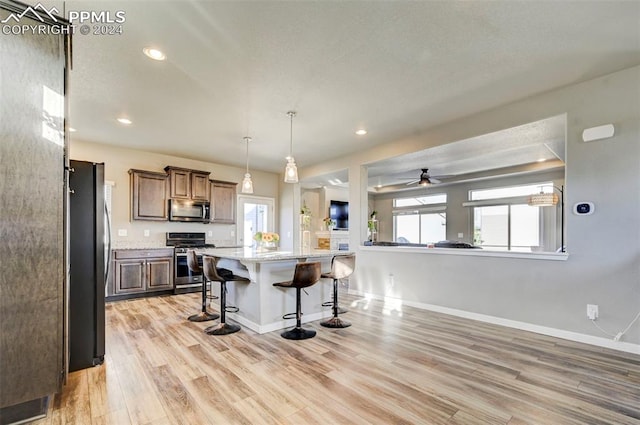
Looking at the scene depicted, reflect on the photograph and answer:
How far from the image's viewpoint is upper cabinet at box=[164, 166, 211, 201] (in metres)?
5.86

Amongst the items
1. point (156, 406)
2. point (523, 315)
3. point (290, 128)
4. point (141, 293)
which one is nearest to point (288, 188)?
point (290, 128)

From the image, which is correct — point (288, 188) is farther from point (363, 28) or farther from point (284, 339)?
point (363, 28)

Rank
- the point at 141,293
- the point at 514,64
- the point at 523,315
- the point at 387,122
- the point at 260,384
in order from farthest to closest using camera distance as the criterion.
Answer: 1. the point at 141,293
2. the point at 387,122
3. the point at 523,315
4. the point at 514,64
5. the point at 260,384

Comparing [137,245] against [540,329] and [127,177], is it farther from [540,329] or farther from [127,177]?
[540,329]

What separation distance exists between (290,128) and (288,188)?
129 inches

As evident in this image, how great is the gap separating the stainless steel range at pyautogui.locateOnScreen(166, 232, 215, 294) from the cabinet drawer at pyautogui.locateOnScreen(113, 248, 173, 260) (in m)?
0.17

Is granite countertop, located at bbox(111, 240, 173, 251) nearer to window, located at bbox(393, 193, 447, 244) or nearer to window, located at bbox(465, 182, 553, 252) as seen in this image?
window, located at bbox(393, 193, 447, 244)

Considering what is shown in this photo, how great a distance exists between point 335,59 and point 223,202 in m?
4.65

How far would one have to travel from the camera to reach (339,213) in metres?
9.42

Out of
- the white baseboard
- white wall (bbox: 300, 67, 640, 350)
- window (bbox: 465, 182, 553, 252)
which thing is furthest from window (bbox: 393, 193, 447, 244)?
white wall (bbox: 300, 67, 640, 350)

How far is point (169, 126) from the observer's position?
4445mm

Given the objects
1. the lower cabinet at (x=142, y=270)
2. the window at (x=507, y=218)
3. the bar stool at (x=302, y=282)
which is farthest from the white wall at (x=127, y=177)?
the window at (x=507, y=218)

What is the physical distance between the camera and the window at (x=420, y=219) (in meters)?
8.98

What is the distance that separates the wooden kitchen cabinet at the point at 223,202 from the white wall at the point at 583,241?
465cm
